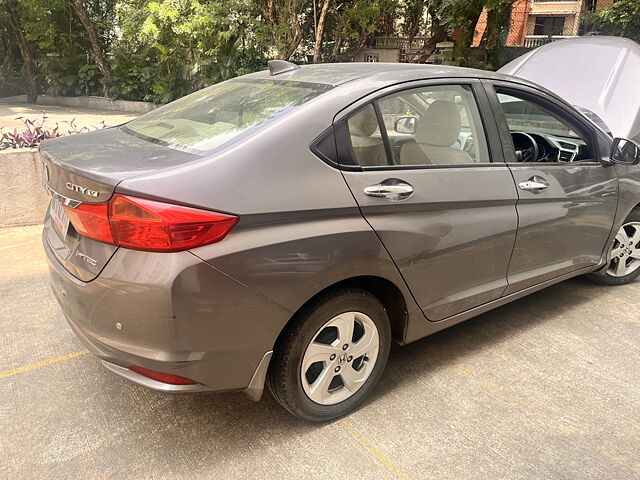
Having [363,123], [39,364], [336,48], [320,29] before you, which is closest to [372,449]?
[363,123]

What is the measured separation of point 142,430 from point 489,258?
78.6 inches

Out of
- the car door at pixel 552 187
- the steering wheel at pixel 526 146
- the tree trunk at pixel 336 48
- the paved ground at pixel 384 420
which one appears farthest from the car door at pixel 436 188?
the tree trunk at pixel 336 48

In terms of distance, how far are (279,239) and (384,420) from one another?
1128 millimetres

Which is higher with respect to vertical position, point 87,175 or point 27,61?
point 87,175

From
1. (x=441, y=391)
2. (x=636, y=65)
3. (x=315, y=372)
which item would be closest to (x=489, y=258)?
(x=441, y=391)

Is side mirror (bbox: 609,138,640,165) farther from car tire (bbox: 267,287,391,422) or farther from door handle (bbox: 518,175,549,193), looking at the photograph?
car tire (bbox: 267,287,391,422)

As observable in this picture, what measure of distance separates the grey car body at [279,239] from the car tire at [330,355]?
0.09m

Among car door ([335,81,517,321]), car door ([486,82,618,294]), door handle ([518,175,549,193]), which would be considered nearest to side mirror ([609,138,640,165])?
car door ([486,82,618,294])

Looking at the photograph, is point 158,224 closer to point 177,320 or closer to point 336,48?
point 177,320

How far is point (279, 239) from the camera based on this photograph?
203cm

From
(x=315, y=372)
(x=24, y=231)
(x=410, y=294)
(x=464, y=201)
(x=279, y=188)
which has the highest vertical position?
(x=279, y=188)

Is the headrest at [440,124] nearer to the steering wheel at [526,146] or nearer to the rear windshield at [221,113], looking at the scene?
the rear windshield at [221,113]

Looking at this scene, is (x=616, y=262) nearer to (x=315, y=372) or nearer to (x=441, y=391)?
(x=441, y=391)

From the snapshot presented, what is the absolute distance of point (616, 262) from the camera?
4.03 m
